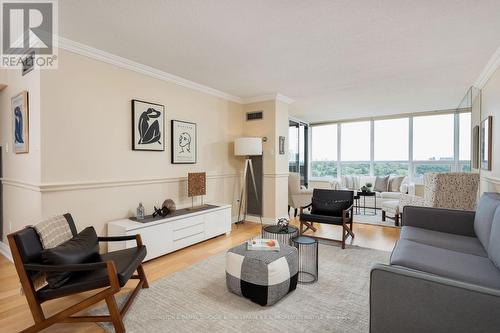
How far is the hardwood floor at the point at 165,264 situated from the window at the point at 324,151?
3342mm

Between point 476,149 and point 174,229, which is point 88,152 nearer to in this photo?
point 174,229

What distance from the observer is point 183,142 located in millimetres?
4078

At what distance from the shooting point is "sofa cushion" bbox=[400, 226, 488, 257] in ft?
7.08

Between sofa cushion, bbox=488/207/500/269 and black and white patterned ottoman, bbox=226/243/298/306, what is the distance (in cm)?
143

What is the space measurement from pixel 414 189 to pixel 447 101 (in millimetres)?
2061

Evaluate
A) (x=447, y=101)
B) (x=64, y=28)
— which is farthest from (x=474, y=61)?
(x=64, y=28)

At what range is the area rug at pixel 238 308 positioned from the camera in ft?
6.18

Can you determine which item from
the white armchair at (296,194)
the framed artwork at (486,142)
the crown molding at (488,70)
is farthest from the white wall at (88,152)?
the framed artwork at (486,142)

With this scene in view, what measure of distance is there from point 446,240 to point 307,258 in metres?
1.30

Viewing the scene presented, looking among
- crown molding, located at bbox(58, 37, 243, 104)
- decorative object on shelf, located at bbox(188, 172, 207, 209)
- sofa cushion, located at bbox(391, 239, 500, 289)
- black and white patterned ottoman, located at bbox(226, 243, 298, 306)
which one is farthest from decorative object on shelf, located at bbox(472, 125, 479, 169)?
decorative object on shelf, located at bbox(188, 172, 207, 209)

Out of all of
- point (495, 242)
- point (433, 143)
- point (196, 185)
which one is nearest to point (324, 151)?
point (433, 143)

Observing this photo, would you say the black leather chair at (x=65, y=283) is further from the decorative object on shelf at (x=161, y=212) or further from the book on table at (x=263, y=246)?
the decorative object on shelf at (x=161, y=212)

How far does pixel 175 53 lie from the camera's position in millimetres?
3082

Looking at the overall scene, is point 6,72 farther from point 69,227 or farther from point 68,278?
point 68,278
